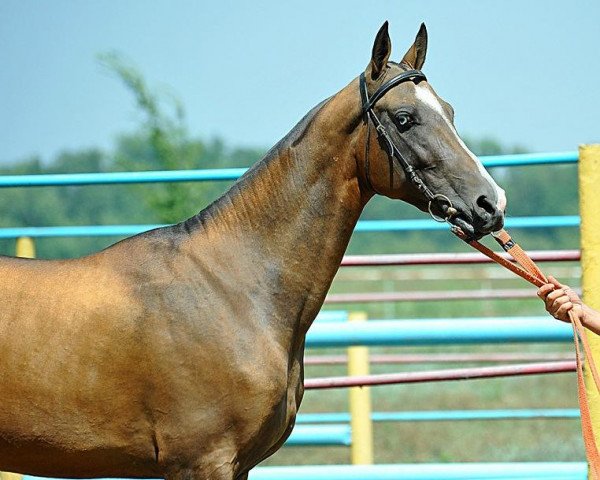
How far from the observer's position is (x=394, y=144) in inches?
138

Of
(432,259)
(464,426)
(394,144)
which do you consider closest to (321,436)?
(432,259)

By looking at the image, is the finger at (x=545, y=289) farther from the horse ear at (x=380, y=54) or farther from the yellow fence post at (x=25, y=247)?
the yellow fence post at (x=25, y=247)

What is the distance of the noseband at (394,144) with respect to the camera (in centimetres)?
346

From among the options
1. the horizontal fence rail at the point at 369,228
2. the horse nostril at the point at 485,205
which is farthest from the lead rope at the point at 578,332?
the horizontal fence rail at the point at 369,228

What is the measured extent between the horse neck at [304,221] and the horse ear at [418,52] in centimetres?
25

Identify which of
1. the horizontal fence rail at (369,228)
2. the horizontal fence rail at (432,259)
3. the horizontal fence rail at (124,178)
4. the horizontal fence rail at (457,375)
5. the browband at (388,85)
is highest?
the horizontal fence rail at (369,228)

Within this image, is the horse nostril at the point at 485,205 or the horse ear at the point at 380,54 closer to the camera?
the horse nostril at the point at 485,205

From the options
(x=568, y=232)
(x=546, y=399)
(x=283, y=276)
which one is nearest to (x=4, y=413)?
(x=283, y=276)

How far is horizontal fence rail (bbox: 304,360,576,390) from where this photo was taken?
4.49 metres

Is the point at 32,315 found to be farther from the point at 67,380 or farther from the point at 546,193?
the point at 546,193

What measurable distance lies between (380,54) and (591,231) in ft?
4.34

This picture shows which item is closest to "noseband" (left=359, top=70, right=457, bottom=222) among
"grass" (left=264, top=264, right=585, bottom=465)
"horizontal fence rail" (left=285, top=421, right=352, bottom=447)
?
"horizontal fence rail" (left=285, top=421, right=352, bottom=447)

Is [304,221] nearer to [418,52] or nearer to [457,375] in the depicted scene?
[418,52]

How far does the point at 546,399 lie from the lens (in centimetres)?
1150
